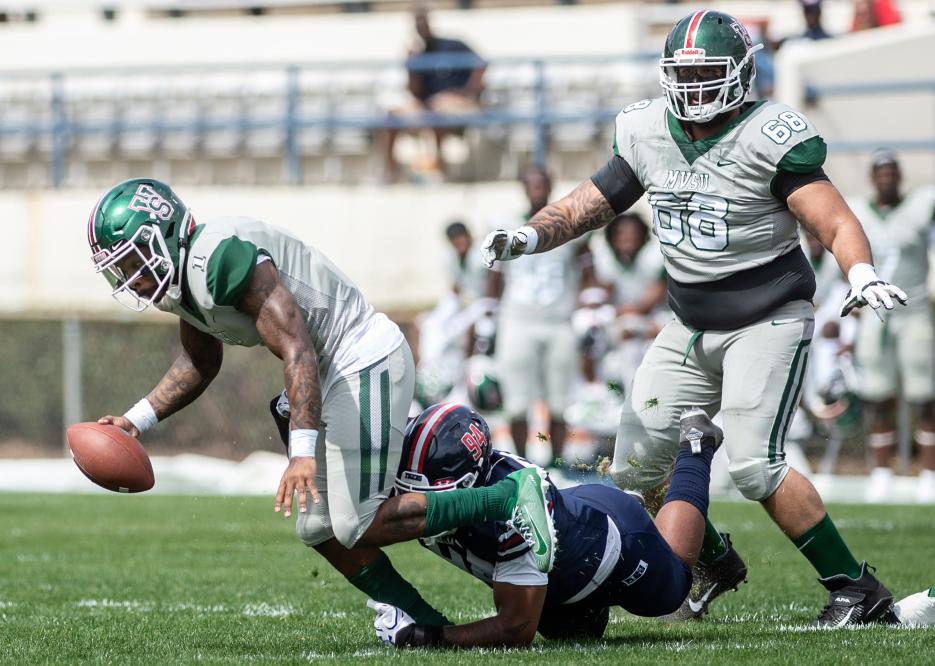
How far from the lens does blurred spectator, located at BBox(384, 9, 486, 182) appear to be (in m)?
15.2

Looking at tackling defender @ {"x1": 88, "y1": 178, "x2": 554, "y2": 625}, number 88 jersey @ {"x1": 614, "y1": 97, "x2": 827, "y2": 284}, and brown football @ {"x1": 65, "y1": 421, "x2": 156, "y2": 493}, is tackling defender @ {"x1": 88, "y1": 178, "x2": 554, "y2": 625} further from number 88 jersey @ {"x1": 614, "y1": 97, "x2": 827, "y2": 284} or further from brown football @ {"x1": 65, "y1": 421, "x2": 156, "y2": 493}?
number 88 jersey @ {"x1": 614, "y1": 97, "x2": 827, "y2": 284}

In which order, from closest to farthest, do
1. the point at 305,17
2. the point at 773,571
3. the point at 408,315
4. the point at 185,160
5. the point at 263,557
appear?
1. the point at 773,571
2. the point at 263,557
3. the point at 408,315
4. the point at 185,160
5. the point at 305,17

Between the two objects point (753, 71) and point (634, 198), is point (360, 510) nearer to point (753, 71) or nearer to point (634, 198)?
point (634, 198)

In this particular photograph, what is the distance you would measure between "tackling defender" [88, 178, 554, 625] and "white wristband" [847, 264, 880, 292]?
112cm

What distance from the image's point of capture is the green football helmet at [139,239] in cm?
449

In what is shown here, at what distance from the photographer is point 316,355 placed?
15.6 ft

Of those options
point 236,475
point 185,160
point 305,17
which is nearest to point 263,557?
point 236,475

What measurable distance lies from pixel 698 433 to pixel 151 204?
193 centimetres

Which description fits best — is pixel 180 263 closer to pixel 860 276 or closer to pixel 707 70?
pixel 707 70

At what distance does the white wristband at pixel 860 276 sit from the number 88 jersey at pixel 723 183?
0.42 metres

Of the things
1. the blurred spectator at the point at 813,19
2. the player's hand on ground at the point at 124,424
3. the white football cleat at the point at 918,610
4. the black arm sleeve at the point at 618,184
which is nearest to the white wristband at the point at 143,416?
the player's hand on ground at the point at 124,424

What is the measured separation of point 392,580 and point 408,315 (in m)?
9.46

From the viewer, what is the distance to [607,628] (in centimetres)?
529

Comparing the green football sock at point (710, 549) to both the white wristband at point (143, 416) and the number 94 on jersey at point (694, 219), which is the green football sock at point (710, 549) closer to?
the number 94 on jersey at point (694, 219)
